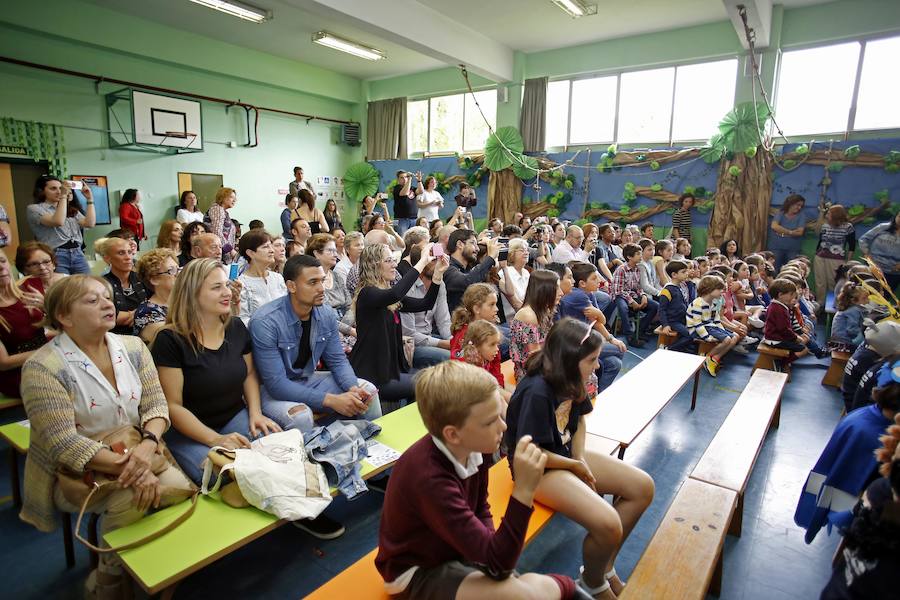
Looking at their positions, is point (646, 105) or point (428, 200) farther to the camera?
point (646, 105)

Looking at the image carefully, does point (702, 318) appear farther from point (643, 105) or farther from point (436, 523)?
point (643, 105)

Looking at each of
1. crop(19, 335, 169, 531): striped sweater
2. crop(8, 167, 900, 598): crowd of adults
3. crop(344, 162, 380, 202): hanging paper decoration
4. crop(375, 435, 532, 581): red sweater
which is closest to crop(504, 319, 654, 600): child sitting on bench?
crop(8, 167, 900, 598): crowd of adults

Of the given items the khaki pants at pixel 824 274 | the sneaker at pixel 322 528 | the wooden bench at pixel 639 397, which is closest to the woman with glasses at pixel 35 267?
the sneaker at pixel 322 528

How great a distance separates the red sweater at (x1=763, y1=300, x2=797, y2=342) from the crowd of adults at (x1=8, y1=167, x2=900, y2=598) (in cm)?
2

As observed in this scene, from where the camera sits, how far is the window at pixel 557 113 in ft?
34.6

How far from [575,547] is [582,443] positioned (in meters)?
0.63

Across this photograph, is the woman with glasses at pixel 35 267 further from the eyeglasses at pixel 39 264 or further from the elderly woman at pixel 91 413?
the elderly woman at pixel 91 413

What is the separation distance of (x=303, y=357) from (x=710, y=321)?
407cm

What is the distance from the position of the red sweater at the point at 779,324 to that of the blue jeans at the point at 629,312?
1.50m

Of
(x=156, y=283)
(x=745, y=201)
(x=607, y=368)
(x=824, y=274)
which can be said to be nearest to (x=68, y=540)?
(x=156, y=283)

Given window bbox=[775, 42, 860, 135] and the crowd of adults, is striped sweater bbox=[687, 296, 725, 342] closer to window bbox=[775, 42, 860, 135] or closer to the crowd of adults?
the crowd of adults

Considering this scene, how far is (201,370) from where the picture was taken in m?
2.27

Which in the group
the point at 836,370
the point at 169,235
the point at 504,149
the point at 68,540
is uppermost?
the point at 504,149

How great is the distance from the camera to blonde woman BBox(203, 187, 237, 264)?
628cm
